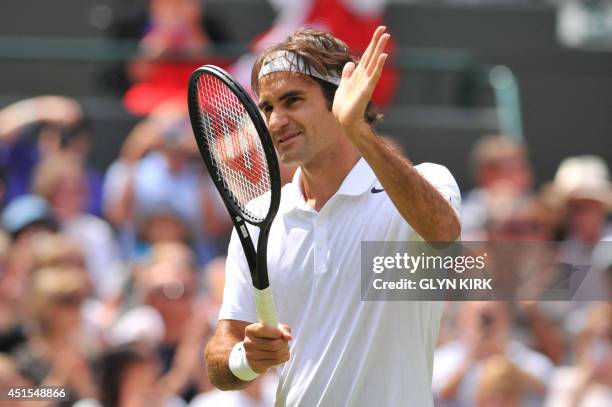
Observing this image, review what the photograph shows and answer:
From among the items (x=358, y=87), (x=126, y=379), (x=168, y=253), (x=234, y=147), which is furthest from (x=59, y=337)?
(x=358, y=87)

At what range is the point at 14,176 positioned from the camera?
7891 millimetres

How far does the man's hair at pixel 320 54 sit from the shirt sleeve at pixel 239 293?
1.70 ft

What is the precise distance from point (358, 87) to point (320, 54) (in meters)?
0.41

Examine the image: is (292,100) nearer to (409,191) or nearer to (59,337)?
(409,191)

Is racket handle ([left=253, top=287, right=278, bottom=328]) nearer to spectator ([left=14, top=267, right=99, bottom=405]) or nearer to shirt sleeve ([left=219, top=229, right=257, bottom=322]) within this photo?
shirt sleeve ([left=219, top=229, right=257, bottom=322])

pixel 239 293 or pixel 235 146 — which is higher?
pixel 235 146

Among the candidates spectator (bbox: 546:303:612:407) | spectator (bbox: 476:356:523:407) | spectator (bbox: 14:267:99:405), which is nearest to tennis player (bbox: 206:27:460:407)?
spectator (bbox: 14:267:99:405)

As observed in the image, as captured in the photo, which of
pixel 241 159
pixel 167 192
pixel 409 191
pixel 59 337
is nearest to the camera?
pixel 409 191

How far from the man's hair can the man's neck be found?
128 mm

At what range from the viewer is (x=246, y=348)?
12.3ft

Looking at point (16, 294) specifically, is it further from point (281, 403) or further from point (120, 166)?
point (281, 403)

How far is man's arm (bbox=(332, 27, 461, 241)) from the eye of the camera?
360 centimetres

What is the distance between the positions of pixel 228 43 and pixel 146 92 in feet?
2.22

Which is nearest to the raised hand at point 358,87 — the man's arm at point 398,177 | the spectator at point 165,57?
the man's arm at point 398,177
